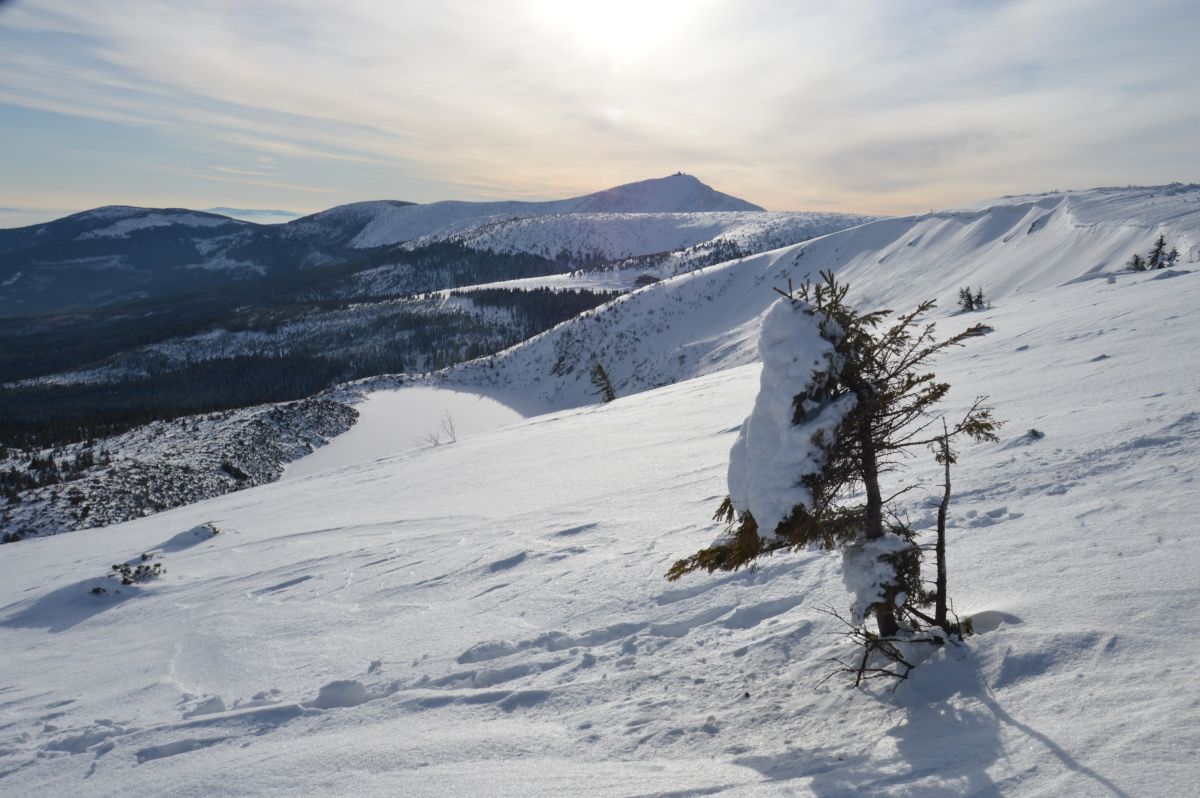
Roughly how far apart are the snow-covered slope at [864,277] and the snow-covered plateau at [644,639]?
17963mm

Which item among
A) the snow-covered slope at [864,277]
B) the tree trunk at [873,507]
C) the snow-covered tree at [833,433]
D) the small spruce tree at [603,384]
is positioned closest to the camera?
the snow-covered tree at [833,433]

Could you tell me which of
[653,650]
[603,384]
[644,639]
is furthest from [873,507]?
[603,384]

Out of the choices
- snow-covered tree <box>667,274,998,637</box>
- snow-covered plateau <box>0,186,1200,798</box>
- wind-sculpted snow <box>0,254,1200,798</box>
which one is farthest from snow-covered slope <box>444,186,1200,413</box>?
snow-covered tree <box>667,274,998,637</box>

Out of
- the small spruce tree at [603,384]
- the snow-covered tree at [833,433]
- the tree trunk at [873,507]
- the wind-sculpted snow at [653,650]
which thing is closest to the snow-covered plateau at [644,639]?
the wind-sculpted snow at [653,650]

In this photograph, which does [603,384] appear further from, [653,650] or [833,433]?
[833,433]

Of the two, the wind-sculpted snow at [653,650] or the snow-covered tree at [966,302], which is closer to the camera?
the wind-sculpted snow at [653,650]

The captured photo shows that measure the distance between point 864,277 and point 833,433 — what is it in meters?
59.4

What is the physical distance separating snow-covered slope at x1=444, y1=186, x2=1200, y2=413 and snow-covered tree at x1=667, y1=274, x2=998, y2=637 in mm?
22037

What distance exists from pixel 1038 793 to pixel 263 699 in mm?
7045

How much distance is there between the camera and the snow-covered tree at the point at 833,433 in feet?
15.1

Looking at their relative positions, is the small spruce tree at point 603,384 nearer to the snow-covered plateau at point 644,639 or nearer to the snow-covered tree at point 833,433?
the snow-covered plateau at point 644,639

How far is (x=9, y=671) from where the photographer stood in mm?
8727

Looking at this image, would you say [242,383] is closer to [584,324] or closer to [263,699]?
[584,324]

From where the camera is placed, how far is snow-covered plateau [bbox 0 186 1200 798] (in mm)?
4141
